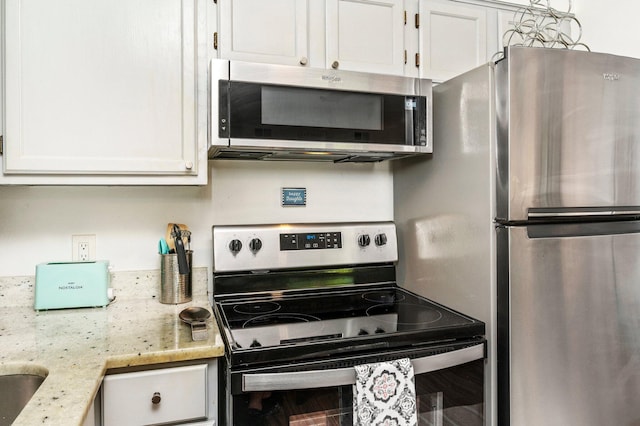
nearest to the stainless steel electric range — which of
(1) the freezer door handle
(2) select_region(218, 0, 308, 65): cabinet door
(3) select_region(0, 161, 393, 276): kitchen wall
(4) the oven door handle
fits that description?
(4) the oven door handle

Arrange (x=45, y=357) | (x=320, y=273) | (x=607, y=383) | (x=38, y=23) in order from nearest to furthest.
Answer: (x=45, y=357), (x=38, y=23), (x=607, y=383), (x=320, y=273)

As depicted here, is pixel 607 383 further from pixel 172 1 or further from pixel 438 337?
pixel 172 1

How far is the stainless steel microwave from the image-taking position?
1327 millimetres

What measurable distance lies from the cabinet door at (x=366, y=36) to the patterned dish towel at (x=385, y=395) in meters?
1.03

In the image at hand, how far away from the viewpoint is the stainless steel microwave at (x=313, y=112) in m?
1.33

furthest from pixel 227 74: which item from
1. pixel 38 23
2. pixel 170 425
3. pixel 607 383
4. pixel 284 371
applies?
pixel 607 383

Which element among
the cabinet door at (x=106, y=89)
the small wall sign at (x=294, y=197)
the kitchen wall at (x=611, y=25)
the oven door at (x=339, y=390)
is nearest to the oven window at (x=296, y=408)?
the oven door at (x=339, y=390)

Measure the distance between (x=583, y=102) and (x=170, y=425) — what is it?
60.3 inches

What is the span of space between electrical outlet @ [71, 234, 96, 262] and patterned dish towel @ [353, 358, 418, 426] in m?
1.10

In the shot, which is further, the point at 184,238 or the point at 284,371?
the point at 184,238

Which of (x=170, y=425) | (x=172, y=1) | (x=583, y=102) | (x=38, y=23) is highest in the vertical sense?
(x=172, y=1)

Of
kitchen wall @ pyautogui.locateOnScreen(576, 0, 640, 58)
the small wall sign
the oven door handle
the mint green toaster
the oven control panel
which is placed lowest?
the oven door handle

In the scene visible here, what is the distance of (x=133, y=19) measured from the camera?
52.6 inches

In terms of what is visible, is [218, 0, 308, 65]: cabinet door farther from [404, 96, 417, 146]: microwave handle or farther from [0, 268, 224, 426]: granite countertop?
[0, 268, 224, 426]: granite countertop
